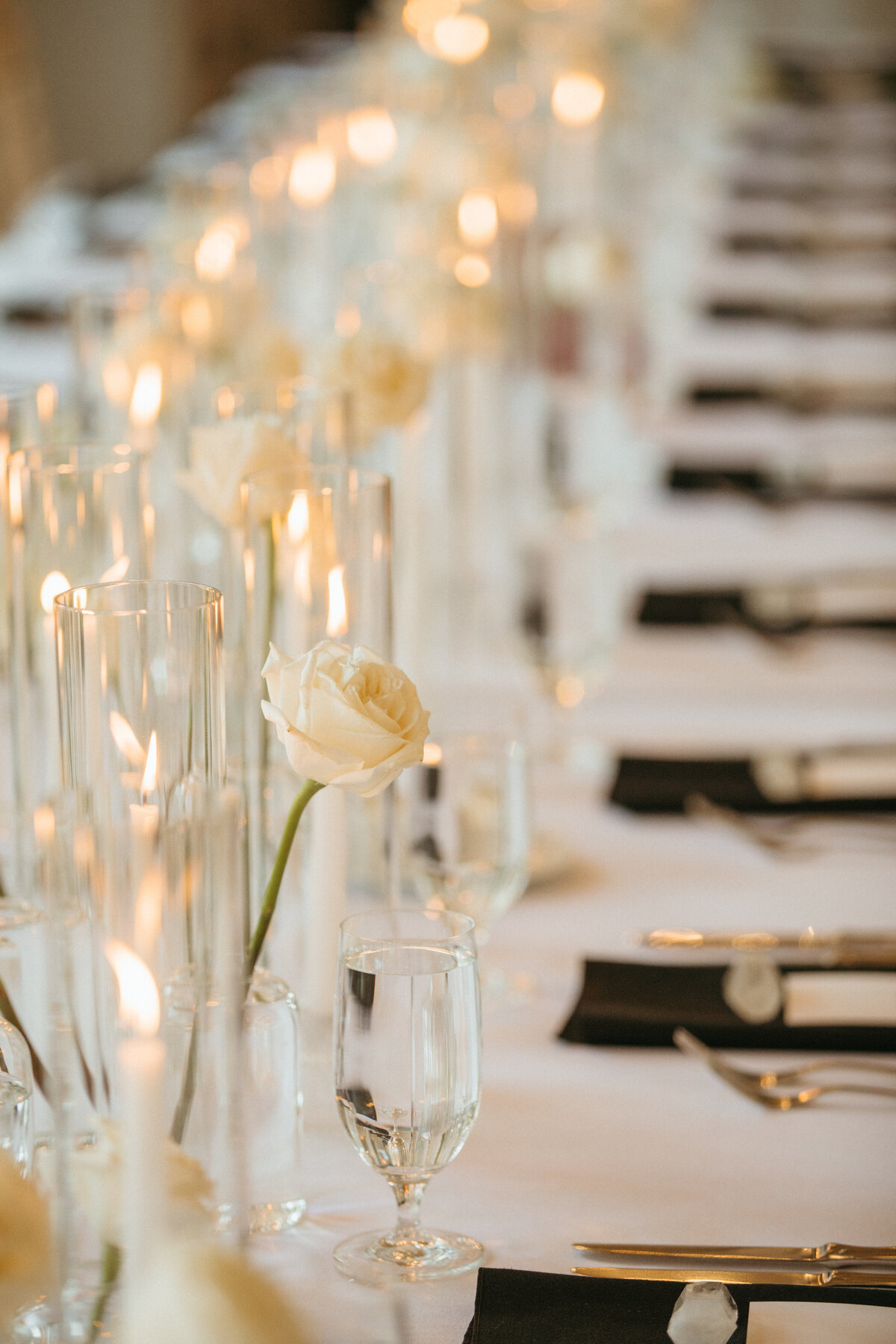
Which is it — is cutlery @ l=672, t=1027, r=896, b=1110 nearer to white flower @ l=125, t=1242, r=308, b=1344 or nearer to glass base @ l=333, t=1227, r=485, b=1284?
glass base @ l=333, t=1227, r=485, b=1284

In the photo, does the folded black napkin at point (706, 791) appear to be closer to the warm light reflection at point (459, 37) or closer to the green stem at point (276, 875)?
the green stem at point (276, 875)

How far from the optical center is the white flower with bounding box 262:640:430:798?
2.35ft

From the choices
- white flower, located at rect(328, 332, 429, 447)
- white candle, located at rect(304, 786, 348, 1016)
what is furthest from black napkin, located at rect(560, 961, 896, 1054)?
white flower, located at rect(328, 332, 429, 447)

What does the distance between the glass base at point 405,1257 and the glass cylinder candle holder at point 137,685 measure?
0.26 m

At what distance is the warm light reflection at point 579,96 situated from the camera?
9.48ft

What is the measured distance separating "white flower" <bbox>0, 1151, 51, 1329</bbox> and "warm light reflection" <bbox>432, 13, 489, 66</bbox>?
2.77m

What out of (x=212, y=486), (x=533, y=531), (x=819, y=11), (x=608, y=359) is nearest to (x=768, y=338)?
(x=608, y=359)

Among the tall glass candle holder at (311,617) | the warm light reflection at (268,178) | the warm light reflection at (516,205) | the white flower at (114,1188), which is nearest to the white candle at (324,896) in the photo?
the tall glass candle holder at (311,617)

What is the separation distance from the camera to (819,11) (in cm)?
1080

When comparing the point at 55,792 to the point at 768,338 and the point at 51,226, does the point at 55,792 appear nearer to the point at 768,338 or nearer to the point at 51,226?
the point at 768,338

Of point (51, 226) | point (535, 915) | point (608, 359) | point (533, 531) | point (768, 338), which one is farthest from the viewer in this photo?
point (51, 226)

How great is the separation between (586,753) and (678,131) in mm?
4289

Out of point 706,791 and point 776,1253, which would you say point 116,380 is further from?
point 776,1253

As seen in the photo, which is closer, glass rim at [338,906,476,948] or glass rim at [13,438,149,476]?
glass rim at [338,906,476,948]
